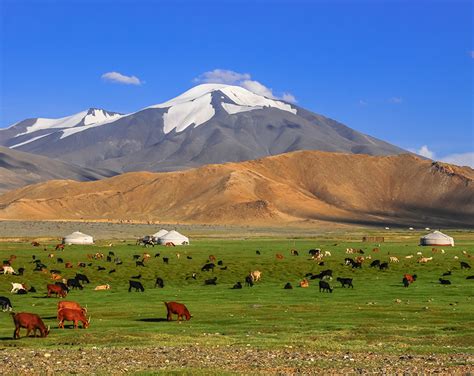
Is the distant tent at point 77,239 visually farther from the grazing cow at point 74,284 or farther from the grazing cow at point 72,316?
the grazing cow at point 72,316

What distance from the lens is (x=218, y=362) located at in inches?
803

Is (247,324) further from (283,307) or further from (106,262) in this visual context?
(106,262)

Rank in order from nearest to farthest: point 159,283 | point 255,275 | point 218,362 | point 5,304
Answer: point 218,362 → point 5,304 → point 159,283 → point 255,275

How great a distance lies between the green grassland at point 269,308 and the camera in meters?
25.6

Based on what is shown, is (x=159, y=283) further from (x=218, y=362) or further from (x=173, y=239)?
(x=173, y=239)

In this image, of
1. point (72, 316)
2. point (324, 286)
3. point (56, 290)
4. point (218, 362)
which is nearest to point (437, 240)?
point (324, 286)

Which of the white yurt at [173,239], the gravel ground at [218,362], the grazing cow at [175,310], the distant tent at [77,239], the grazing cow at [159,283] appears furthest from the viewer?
the white yurt at [173,239]

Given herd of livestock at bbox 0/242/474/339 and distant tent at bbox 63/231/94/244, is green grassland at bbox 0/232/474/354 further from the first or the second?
distant tent at bbox 63/231/94/244

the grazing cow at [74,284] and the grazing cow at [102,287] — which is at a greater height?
the grazing cow at [74,284]

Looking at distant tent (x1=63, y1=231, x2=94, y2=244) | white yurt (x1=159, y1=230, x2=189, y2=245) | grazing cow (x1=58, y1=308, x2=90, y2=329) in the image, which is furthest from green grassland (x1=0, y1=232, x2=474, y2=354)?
white yurt (x1=159, y1=230, x2=189, y2=245)

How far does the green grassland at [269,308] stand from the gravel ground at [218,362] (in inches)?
65.1

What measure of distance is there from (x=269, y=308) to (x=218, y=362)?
16593mm

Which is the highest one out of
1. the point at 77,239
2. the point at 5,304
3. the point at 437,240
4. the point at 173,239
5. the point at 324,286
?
the point at 437,240

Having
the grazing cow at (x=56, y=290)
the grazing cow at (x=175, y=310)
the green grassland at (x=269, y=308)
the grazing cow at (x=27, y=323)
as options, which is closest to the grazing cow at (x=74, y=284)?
the green grassland at (x=269, y=308)
